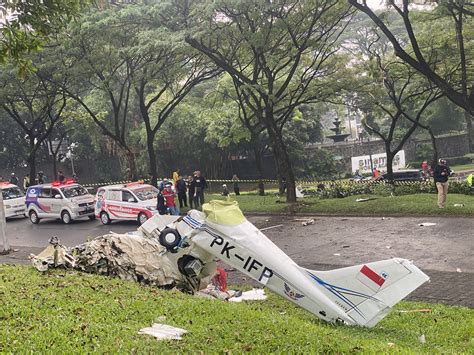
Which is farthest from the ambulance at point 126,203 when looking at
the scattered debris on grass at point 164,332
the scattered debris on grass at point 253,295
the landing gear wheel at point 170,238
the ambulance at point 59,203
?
the scattered debris on grass at point 164,332

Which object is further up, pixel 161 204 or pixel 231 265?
pixel 161 204

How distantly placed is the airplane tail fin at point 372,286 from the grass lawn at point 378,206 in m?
12.6

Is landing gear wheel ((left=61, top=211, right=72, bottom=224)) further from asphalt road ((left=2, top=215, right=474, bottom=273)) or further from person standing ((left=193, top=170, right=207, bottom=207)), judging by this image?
person standing ((left=193, top=170, right=207, bottom=207))

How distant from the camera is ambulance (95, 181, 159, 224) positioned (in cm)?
2108

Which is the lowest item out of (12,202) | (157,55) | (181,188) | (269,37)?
(12,202)

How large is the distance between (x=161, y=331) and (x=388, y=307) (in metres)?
2.78

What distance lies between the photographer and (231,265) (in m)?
7.61

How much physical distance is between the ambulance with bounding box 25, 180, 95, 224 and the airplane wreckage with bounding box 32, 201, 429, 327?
49.6 feet

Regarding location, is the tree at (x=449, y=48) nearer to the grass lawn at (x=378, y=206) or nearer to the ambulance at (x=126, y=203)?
the grass lawn at (x=378, y=206)

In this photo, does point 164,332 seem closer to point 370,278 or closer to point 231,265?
point 231,265

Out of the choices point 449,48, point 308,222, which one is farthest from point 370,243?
point 449,48

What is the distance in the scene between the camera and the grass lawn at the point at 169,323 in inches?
201

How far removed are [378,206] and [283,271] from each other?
1426 centimetres

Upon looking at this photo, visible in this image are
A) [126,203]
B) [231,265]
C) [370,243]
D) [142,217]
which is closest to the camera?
[231,265]
